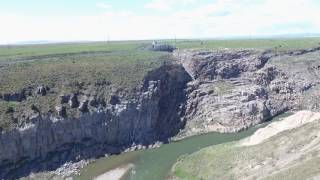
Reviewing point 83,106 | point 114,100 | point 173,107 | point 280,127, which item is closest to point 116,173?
point 83,106

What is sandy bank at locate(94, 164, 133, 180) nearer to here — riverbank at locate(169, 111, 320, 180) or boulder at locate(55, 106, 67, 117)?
riverbank at locate(169, 111, 320, 180)

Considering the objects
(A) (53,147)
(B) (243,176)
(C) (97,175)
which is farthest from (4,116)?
(B) (243,176)

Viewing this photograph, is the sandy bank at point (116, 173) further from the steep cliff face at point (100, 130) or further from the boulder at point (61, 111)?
the boulder at point (61, 111)

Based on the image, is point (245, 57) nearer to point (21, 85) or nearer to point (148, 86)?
point (148, 86)

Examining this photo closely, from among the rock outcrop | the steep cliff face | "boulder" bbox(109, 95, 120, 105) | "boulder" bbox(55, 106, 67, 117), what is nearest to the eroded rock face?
the rock outcrop

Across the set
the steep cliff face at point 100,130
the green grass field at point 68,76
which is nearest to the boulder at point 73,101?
the green grass field at point 68,76

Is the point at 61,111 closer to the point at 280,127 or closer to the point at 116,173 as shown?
the point at 116,173
